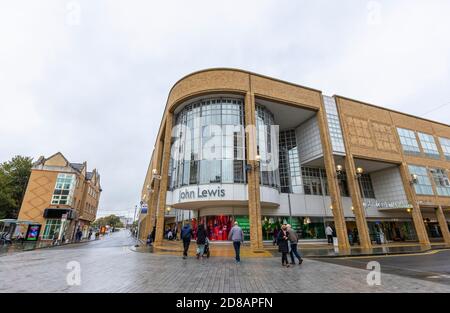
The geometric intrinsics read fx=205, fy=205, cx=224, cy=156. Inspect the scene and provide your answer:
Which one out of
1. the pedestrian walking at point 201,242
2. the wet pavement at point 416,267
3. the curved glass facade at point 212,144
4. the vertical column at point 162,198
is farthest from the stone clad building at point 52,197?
the wet pavement at point 416,267

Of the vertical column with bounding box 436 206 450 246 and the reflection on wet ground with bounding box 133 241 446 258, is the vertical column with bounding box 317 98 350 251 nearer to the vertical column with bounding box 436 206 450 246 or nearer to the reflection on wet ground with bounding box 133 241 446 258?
the reflection on wet ground with bounding box 133 241 446 258

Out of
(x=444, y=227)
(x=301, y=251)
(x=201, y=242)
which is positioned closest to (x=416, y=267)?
(x=301, y=251)

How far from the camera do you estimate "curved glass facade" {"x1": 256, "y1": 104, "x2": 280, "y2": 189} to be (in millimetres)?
18797

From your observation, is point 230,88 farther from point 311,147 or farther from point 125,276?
point 125,276

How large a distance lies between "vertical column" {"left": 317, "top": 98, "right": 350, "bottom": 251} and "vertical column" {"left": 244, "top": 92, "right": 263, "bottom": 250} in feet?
26.1

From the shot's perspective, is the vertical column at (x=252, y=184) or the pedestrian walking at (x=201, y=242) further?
the vertical column at (x=252, y=184)

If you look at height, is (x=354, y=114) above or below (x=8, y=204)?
above

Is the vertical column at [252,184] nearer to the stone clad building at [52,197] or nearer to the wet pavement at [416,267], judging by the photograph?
the wet pavement at [416,267]

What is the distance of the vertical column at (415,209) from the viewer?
2130cm

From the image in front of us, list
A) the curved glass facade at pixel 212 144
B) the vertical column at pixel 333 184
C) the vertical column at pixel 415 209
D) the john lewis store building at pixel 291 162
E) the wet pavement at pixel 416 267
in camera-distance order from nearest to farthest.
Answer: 1. the wet pavement at pixel 416 267
2. the curved glass facade at pixel 212 144
3. the john lewis store building at pixel 291 162
4. the vertical column at pixel 333 184
5. the vertical column at pixel 415 209

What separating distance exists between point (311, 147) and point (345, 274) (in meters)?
18.4

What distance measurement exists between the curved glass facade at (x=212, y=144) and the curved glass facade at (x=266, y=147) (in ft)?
5.66
